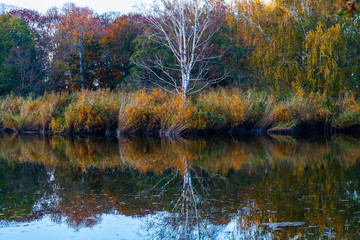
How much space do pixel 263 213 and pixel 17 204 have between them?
379 cm

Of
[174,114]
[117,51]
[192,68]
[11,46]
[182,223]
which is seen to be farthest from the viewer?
[11,46]

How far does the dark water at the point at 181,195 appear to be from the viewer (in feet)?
18.4

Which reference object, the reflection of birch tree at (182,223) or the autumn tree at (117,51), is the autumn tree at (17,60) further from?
the reflection of birch tree at (182,223)

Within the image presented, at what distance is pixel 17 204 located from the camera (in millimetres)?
7016

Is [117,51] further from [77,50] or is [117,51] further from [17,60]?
[17,60]

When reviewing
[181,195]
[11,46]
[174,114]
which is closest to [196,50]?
[174,114]

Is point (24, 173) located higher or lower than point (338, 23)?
lower

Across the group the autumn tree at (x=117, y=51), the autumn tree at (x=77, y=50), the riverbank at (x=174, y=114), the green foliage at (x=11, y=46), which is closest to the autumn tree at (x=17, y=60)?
the green foliage at (x=11, y=46)

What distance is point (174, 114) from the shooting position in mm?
19672

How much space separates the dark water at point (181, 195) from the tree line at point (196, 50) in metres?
10.1

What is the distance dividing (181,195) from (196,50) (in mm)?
21546

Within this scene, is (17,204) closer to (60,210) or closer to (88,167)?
(60,210)

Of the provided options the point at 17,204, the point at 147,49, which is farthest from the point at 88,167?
the point at 147,49

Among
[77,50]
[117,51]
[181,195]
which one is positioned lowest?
[181,195]
